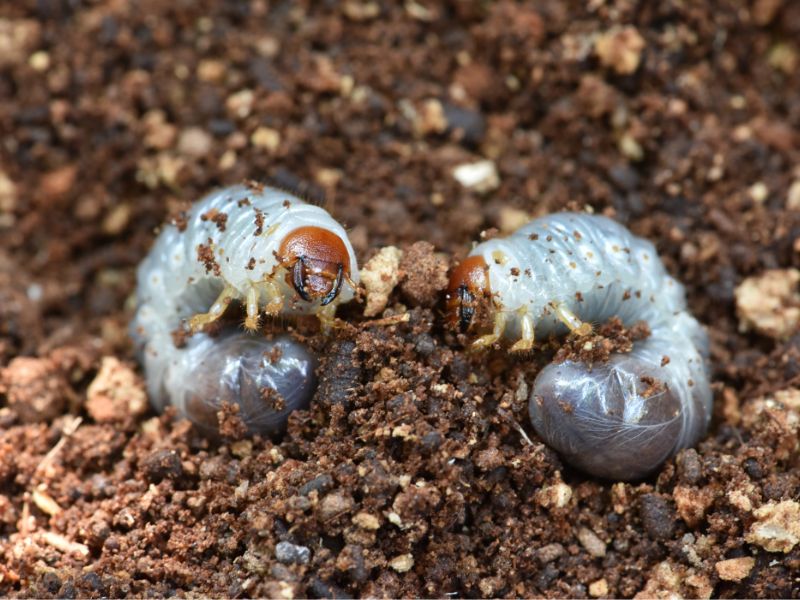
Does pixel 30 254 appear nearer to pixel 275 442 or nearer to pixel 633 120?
pixel 275 442

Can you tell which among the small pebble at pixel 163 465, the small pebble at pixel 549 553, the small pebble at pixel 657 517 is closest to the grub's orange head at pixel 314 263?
the small pebble at pixel 163 465

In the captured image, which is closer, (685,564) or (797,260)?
(685,564)

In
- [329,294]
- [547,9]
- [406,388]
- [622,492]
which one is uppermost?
[547,9]

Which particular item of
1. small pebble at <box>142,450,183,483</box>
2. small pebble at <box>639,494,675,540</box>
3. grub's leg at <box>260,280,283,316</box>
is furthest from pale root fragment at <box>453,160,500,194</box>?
small pebble at <box>142,450,183,483</box>

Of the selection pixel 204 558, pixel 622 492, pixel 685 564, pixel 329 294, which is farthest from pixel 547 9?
pixel 204 558

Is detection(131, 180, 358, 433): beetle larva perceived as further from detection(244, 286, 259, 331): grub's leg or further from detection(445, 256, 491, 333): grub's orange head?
detection(445, 256, 491, 333): grub's orange head

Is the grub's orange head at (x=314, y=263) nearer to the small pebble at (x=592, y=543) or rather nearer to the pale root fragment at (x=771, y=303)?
the small pebble at (x=592, y=543)

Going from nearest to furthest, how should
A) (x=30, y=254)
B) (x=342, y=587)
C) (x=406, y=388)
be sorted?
(x=342, y=587)
(x=406, y=388)
(x=30, y=254)
